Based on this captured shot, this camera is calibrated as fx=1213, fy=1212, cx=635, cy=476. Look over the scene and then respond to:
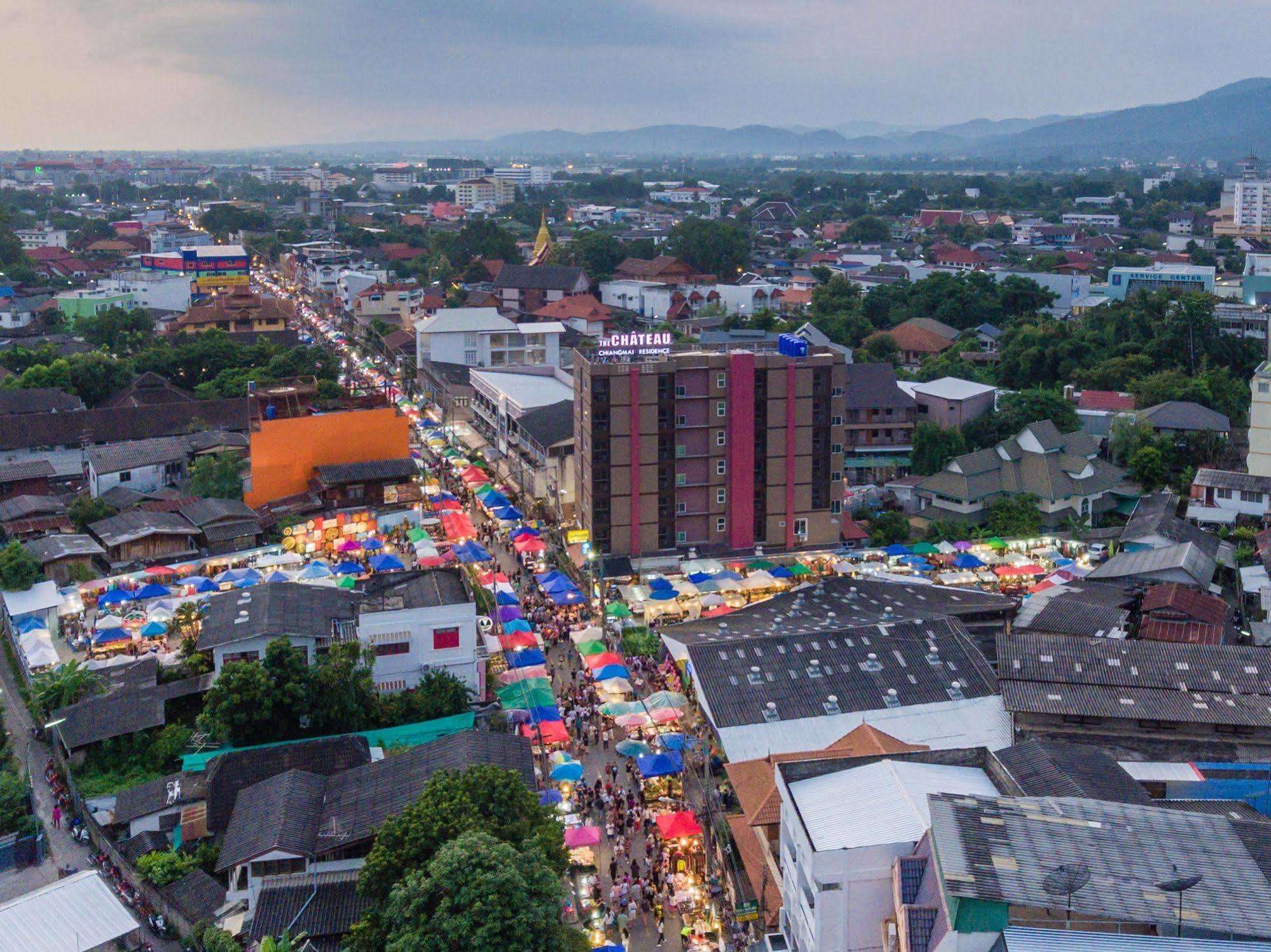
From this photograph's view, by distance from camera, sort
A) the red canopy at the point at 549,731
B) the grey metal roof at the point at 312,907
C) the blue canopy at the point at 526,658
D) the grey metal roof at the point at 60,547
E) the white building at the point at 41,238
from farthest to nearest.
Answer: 1. the white building at the point at 41,238
2. the grey metal roof at the point at 60,547
3. the blue canopy at the point at 526,658
4. the red canopy at the point at 549,731
5. the grey metal roof at the point at 312,907

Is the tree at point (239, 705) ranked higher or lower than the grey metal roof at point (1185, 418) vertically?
lower

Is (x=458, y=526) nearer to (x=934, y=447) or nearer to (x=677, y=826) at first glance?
(x=934, y=447)

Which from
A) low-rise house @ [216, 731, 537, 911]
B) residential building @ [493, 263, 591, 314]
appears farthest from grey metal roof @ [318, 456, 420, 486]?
residential building @ [493, 263, 591, 314]

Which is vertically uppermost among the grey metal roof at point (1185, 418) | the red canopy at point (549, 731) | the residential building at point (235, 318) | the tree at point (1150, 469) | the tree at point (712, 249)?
the tree at point (712, 249)

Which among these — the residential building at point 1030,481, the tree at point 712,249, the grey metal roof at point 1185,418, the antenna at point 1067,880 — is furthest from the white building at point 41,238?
the antenna at point 1067,880

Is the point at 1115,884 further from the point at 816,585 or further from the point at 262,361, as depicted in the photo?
the point at 262,361

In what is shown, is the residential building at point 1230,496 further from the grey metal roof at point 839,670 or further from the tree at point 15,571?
the tree at point 15,571

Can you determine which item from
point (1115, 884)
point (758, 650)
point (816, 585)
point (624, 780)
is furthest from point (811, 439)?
point (1115, 884)
